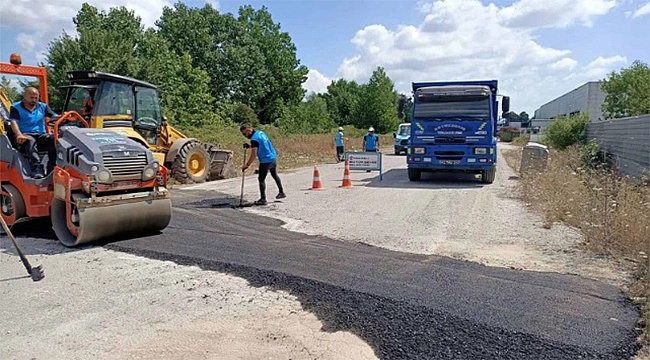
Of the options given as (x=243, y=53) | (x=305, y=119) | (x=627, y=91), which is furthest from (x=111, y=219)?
(x=243, y=53)

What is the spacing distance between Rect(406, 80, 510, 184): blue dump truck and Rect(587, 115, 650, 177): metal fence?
351cm

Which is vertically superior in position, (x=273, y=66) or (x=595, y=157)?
(x=273, y=66)

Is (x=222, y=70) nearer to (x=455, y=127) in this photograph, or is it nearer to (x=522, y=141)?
(x=522, y=141)

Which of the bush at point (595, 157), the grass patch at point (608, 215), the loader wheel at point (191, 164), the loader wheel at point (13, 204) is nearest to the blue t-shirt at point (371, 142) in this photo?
the bush at point (595, 157)

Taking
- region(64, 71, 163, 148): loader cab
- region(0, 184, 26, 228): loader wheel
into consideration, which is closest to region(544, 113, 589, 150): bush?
region(64, 71, 163, 148): loader cab

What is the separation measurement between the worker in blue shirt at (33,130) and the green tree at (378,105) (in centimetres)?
4867

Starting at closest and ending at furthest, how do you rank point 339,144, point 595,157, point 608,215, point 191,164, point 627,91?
point 608,215 < point 191,164 < point 595,157 < point 339,144 < point 627,91

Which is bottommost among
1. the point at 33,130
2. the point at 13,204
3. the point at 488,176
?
the point at 488,176

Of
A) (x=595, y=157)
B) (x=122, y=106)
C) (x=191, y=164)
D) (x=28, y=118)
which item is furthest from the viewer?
(x=595, y=157)

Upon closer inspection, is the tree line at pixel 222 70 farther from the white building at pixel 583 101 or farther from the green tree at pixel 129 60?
the white building at pixel 583 101

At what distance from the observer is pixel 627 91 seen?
2681 cm

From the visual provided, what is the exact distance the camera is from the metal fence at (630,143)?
12062 mm

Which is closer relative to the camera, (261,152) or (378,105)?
(261,152)

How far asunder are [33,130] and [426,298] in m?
6.38
